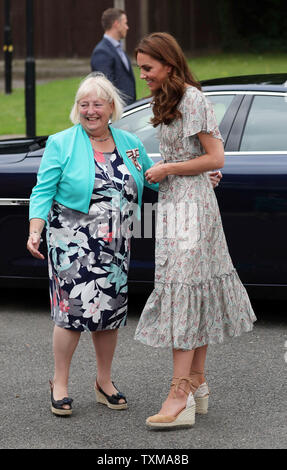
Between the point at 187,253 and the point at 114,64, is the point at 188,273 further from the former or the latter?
the point at 114,64

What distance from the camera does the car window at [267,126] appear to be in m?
5.57

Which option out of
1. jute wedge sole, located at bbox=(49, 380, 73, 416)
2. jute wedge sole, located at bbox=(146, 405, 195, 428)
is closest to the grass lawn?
jute wedge sole, located at bbox=(49, 380, 73, 416)

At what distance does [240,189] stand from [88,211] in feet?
5.39

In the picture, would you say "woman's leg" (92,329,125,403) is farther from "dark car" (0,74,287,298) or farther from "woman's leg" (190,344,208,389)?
"dark car" (0,74,287,298)

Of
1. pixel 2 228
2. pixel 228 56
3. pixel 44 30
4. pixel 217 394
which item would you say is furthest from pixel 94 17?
pixel 217 394

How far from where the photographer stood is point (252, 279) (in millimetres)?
5578

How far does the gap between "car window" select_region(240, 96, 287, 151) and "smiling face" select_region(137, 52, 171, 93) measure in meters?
1.70

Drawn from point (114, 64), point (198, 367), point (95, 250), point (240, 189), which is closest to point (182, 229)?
point (95, 250)

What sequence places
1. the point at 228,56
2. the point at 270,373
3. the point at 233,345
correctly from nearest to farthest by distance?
the point at 270,373 → the point at 233,345 → the point at 228,56

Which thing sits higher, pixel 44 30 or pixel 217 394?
pixel 44 30

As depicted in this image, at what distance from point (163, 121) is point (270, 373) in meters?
1.62

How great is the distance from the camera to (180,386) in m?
4.05
